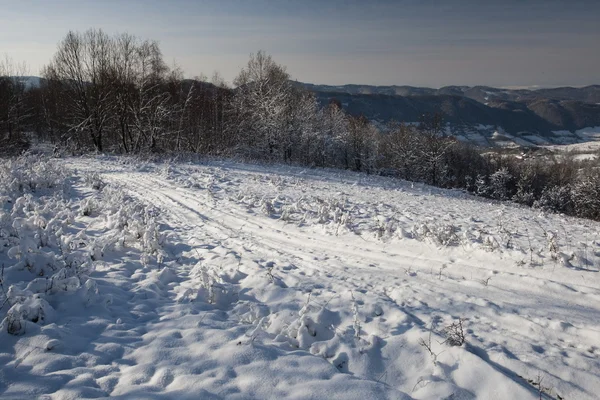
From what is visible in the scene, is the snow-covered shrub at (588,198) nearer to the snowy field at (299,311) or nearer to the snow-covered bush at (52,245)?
the snowy field at (299,311)

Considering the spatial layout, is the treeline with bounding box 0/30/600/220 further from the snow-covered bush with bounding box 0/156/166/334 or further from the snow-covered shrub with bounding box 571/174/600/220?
the snow-covered bush with bounding box 0/156/166/334

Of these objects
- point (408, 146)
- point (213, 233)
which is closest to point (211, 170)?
point (213, 233)

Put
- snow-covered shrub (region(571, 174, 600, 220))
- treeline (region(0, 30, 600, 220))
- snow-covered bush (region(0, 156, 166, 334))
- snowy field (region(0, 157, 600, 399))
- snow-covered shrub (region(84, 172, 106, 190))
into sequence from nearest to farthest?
1. snowy field (region(0, 157, 600, 399))
2. snow-covered bush (region(0, 156, 166, 334))
3. snow-covered shrub (region(84, 172, 106, 190))
4. treeline (region(0, 30, 600, 220))
5. snow-covered shrub (region(571, 174, 600, 220))

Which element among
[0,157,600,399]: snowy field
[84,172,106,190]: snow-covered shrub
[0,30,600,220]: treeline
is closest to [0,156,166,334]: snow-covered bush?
[0,157,600,399]: snowy field

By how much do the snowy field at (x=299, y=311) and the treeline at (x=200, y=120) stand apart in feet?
72.3

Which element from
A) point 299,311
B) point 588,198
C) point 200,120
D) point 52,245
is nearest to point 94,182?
point 52,245

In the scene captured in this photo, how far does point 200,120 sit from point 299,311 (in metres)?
36.2

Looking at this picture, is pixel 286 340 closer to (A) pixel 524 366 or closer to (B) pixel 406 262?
(A) pixel 524 366

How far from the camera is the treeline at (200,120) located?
2836 centimetres

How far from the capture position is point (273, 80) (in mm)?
36281

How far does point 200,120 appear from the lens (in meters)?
37.5

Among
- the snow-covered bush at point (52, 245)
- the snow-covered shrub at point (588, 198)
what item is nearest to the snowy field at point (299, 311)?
the snow-covered bush at point (52, 245)

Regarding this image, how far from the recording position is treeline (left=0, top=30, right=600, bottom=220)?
2836 centimetres

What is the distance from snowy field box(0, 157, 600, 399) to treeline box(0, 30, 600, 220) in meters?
22.0
